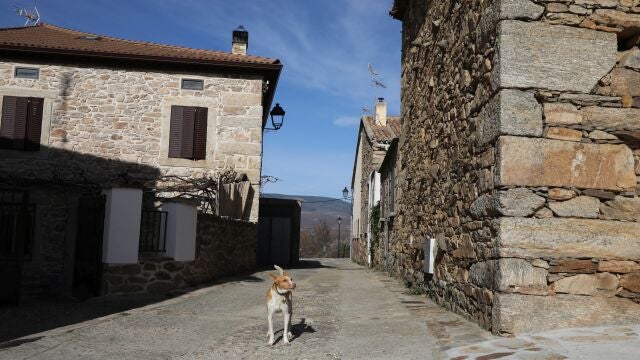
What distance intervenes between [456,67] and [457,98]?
42 centimetres

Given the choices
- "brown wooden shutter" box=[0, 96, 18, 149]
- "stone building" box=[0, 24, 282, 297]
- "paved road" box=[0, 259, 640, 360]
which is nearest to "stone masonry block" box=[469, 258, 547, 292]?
"paved road" box=[0, 259, 640, 360]

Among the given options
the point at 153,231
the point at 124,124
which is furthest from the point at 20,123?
the point at 153,231

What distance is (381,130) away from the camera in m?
20.7

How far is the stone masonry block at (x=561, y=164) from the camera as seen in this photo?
4.89 metres

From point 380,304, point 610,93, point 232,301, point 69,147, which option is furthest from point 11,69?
point 610,93

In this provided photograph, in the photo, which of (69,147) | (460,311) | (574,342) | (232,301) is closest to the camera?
(574,342)

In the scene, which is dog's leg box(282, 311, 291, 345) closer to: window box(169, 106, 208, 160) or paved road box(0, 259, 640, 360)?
paved road box(0, 259, 640, 360)

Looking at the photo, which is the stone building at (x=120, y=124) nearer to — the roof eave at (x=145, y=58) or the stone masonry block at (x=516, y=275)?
the roof eave at (x=145, y=58)

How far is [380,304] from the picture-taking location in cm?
715

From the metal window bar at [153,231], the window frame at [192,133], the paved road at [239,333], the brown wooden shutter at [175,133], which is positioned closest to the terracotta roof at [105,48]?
the window frame at [192,133]

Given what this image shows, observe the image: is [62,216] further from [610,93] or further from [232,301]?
[610,93]

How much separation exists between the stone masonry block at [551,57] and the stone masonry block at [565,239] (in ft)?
4.24

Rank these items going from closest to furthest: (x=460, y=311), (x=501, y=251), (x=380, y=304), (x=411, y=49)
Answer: (x=501, y=251), (x=460, y=311), (x=380, y=304), (x=411, y=49)

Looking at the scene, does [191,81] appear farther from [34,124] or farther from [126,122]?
[34,124]
